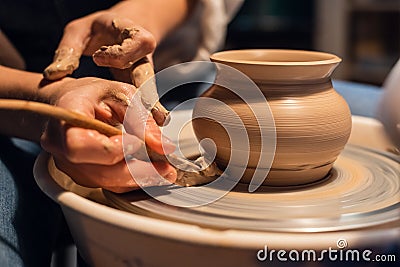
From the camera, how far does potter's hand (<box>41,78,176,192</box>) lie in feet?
1.82

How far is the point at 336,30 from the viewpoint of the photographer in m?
3.27

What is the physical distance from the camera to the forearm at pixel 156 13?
3.17ft

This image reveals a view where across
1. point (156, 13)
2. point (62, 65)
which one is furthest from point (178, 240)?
point (156, 13)

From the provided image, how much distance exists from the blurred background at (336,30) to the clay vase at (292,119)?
2.72m

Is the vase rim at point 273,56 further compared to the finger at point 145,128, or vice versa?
the vase rim at point 273,56

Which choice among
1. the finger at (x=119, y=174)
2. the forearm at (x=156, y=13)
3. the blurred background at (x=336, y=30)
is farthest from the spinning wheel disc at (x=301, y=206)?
the blurred background at (x=336, y=30)

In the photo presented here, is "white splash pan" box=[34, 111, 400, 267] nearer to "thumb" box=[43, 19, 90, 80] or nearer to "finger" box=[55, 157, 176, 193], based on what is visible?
"finger" box=[55, 157, 176, 193]

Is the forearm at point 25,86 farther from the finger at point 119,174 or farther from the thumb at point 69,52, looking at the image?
the finger at point 119,174

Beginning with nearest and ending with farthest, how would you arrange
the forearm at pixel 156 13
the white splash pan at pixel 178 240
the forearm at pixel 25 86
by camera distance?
the white splash pan at pixel 178 240 → the forearm at pixel 25 86 → the forearm at pixel 156 13

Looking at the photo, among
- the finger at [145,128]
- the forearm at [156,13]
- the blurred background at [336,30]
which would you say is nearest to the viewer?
the finger at [145,128]

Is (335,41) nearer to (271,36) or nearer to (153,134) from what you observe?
(271,36)

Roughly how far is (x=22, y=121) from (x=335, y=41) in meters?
2.84

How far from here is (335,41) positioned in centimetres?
329

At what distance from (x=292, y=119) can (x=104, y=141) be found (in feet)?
0.79
